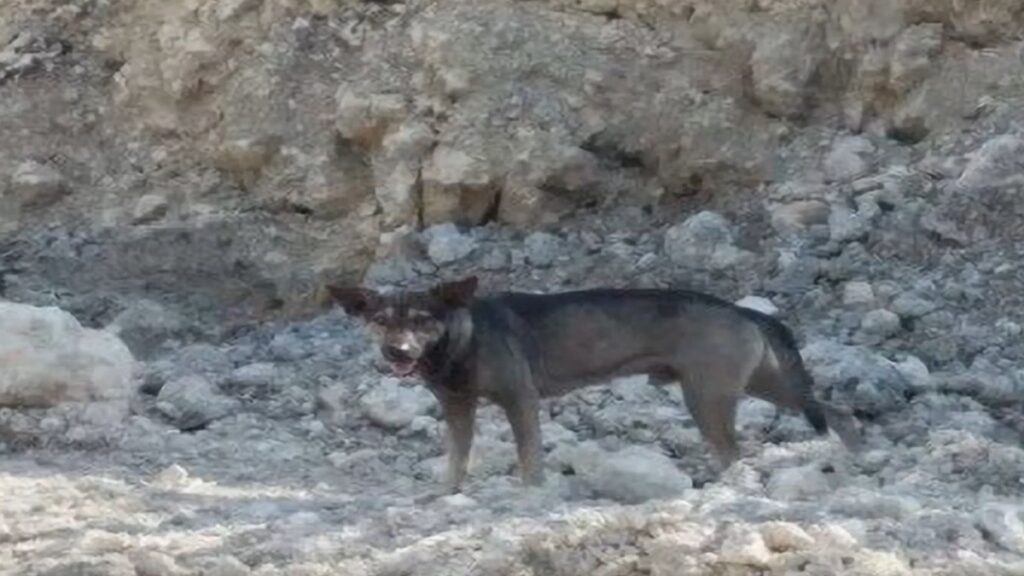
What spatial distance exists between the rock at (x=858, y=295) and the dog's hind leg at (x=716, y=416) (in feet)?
6.91

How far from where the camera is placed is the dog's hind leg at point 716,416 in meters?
9.97

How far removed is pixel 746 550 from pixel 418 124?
6694 millimetres

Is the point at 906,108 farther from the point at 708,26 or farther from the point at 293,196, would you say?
the point at 293,196

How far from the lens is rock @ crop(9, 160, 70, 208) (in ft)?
46.5

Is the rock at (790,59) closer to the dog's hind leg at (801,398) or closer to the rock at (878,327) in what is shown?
the rock at (878,327)

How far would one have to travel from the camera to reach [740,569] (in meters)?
7.05

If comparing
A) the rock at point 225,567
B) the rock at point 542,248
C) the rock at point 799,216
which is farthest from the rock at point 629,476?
the rock at point 542,248

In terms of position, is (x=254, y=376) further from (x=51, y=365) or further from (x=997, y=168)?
(x=997, y=168)

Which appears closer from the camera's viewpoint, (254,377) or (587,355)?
(587,355)

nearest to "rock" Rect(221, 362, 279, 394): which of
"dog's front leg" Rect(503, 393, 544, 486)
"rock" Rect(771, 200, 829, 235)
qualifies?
"dog's front leg" Rect(503, 393, 544, 486)

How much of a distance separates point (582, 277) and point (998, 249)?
2196 millimetres

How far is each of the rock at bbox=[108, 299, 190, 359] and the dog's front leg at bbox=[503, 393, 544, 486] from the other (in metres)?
3.65

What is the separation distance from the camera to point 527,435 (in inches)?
380

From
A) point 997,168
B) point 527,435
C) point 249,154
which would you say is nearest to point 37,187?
point 249,154
